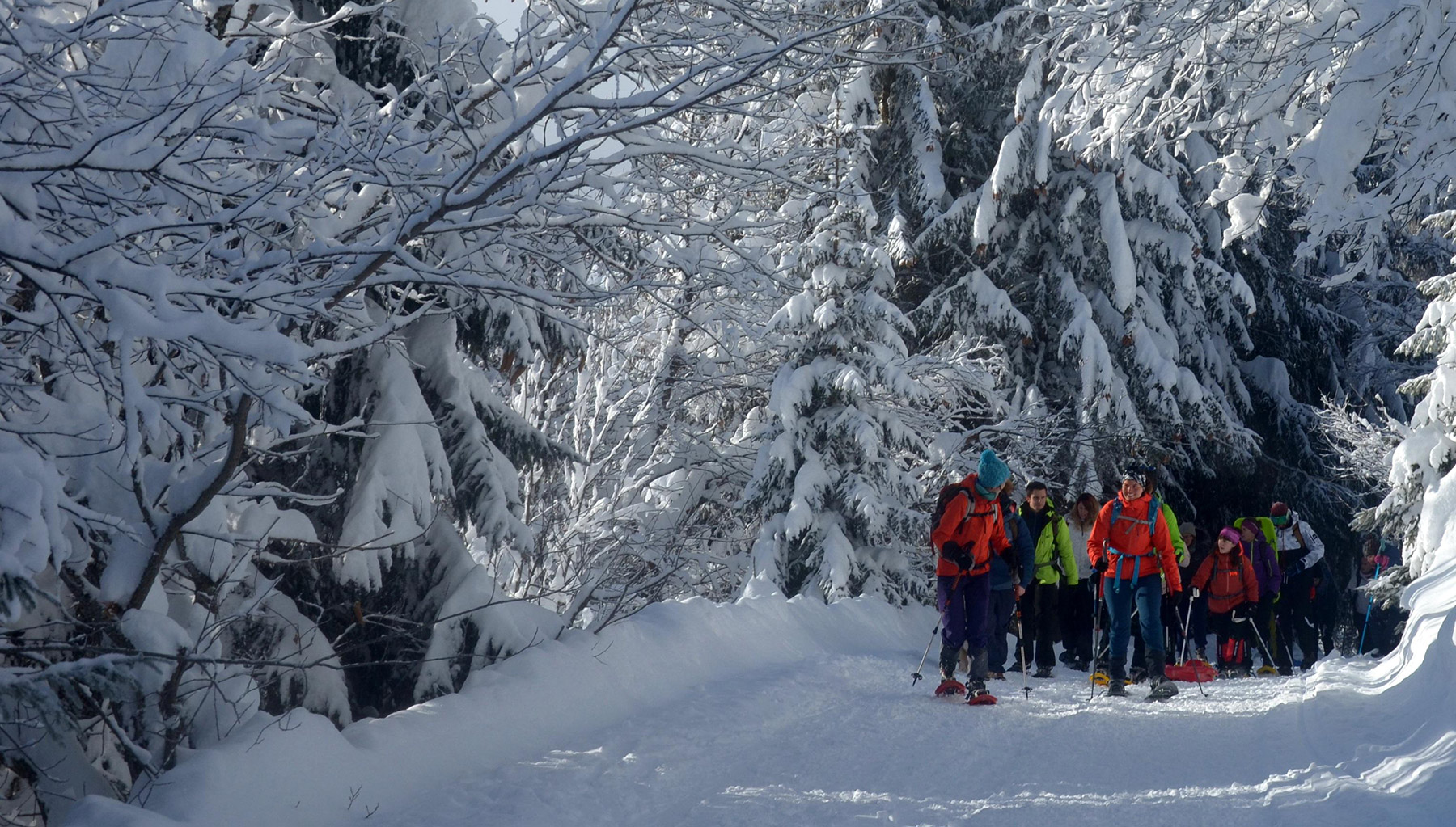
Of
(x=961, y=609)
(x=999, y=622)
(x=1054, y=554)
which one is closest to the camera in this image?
(x=961, y=609)

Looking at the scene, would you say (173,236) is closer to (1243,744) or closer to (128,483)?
(128,483)

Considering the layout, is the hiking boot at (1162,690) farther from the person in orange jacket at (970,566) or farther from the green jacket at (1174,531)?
the person in orange jacket at (970,566)

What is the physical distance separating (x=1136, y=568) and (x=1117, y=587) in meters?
0.23

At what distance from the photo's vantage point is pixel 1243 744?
7109mm

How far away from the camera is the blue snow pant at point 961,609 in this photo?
9.07 meters

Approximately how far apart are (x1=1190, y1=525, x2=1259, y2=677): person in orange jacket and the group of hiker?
1 centimetres

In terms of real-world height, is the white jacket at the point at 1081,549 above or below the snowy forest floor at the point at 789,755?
above

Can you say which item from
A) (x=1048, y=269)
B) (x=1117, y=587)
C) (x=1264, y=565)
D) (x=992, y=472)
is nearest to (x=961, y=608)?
(x=992, y=472)

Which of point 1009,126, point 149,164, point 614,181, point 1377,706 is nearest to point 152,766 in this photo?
point 149,164

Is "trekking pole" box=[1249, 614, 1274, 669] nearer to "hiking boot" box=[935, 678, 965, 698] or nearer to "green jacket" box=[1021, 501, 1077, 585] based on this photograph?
"green jacket" box=[1021, 501, 1077, 585]

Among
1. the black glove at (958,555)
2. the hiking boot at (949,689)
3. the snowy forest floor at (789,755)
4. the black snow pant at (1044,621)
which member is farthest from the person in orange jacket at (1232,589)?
the black glove at (958,555)

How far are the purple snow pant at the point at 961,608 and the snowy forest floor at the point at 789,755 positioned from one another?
20.7 inches

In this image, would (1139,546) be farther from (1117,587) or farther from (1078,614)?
(1078,614)

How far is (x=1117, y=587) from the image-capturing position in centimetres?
955
